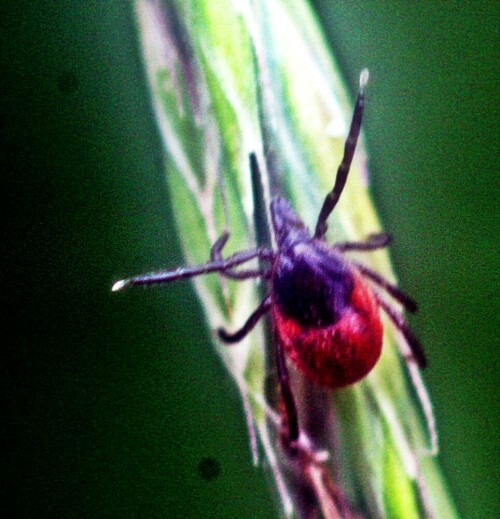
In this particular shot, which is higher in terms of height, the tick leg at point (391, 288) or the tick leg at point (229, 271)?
the tick leg at point (229, 271)

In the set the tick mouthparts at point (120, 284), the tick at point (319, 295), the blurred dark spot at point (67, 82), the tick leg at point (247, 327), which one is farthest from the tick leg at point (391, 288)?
the blurred dark spot at point (67, 82)

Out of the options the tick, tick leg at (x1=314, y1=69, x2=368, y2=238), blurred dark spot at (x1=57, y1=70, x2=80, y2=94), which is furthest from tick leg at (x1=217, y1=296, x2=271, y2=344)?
blurred dark spot at (x1=57, y1=70, x2=80, y2=94)

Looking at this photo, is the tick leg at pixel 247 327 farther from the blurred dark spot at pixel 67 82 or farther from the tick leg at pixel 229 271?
the blurred dark spot at pixel 67 82

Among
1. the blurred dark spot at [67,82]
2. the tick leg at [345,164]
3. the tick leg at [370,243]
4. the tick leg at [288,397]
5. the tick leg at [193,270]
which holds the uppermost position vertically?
the blurred dark spot at [67,82]

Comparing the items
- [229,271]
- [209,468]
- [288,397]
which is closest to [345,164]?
[229,271]

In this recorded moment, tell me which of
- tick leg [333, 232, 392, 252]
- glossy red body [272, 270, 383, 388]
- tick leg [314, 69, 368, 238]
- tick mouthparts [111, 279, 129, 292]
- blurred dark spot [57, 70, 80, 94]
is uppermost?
blurred dark spot [57, 70, 80, 94]

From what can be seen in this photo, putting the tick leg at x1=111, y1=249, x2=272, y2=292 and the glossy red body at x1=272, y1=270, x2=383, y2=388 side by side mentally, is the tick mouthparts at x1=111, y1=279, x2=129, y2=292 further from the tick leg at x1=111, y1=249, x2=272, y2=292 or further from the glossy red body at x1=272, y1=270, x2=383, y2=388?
the glossy red body at x1=272, y1=270, x2=383, y2=388

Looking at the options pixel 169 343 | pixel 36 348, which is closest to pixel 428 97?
pixel 169 343

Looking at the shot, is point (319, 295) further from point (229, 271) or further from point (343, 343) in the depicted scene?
point (229, 271)
